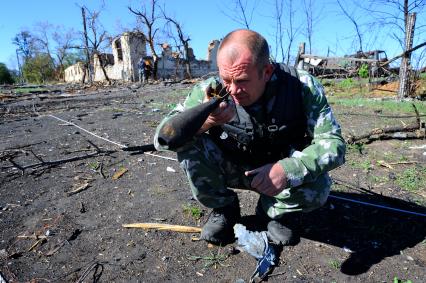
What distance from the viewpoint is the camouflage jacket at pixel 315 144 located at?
1700mm

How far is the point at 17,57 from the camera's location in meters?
53.5

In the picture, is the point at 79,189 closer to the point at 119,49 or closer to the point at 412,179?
the point at 412,179

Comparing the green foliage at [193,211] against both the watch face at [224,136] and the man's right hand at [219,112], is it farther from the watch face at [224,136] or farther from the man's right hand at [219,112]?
the man's right hand at [219,112]

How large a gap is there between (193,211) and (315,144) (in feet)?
3.46

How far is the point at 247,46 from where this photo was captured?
1739 mm

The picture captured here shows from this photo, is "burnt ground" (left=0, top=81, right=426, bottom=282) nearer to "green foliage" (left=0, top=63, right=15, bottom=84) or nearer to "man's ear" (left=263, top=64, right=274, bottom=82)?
"man's ear" (left=263, top=64, right=274, bottom=82)

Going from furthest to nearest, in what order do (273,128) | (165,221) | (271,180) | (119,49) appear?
(119,49) → (165,221) → (273,128) → (271,180)

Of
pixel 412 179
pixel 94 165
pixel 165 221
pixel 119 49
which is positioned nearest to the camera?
pixel 165 221

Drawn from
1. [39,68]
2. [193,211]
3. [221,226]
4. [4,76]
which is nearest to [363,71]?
[193,211]

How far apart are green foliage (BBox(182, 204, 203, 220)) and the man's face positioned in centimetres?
94

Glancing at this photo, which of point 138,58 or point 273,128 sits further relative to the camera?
point 138,58

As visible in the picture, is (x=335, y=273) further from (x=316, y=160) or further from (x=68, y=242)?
(x=68, y=242)

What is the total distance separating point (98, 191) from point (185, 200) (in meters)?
0.79

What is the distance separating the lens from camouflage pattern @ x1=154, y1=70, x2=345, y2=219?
172cm
